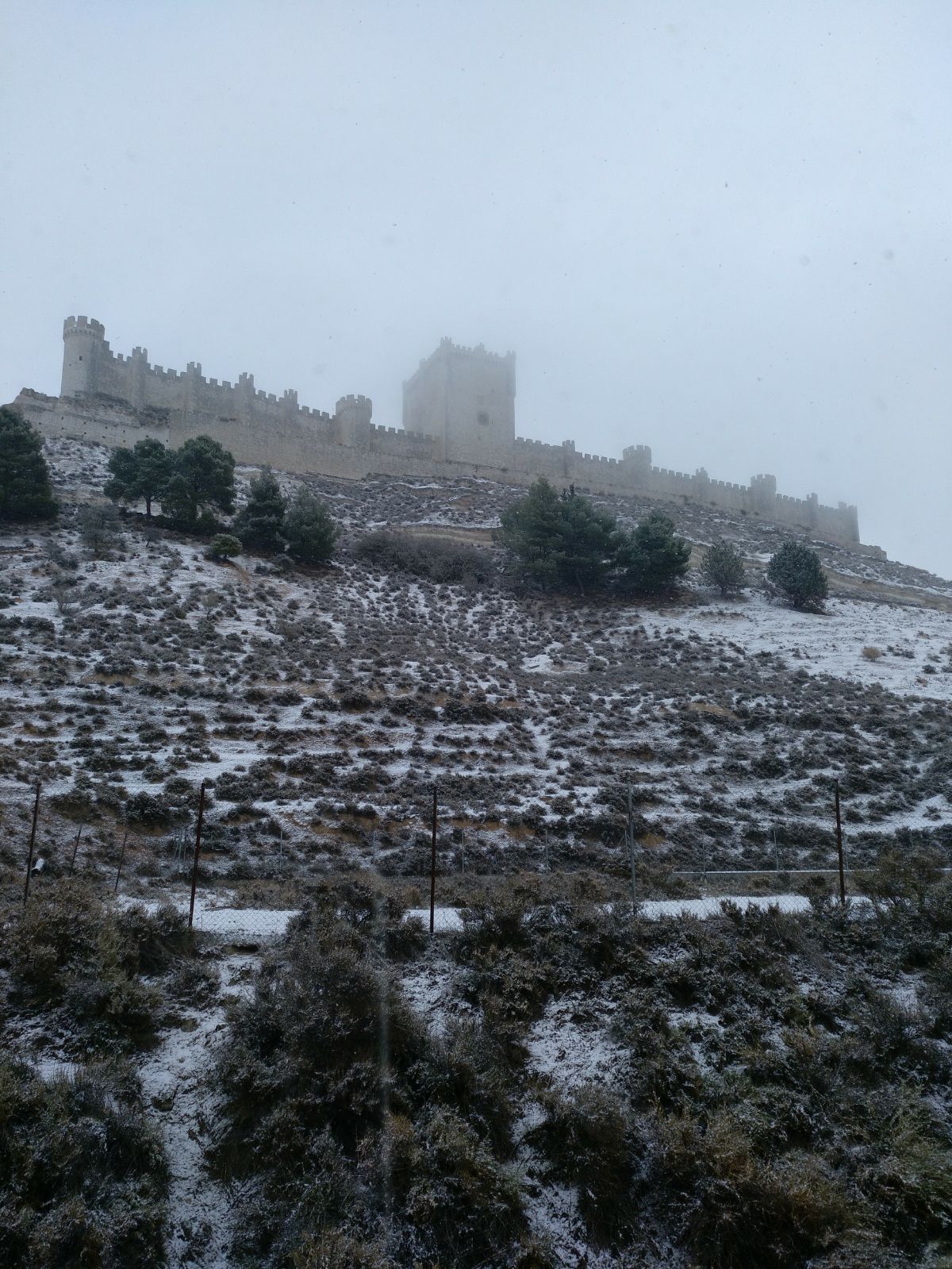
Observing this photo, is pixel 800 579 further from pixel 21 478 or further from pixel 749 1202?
pixel 749 1202

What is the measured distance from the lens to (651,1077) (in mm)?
6504

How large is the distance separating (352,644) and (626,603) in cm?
1364

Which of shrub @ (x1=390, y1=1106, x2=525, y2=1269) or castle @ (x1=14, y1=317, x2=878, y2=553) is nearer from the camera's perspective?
shrub @ (x1=390, y1=1106, x2=525, y2=1269)

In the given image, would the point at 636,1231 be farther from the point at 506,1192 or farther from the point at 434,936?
the point at 434,936

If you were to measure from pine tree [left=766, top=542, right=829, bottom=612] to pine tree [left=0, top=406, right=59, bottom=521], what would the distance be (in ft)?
92.7

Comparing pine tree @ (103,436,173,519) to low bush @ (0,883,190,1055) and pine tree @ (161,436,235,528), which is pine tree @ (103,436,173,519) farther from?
low bush @ (0,883,190,1055)

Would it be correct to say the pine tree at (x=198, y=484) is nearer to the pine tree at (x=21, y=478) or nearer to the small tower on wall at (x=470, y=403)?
the pine tree at (x=21, y=478)

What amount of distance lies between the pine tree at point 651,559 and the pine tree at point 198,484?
16.1m

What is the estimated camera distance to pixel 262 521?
30281mm

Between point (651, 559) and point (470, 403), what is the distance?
22189 millimetres

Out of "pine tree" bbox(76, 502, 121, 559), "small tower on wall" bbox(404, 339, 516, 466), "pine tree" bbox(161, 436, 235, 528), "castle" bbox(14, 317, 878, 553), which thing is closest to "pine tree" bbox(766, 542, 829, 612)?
"castle" bbox(14, 317, 878, 553)

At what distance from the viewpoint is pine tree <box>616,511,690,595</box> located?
34.8 metres

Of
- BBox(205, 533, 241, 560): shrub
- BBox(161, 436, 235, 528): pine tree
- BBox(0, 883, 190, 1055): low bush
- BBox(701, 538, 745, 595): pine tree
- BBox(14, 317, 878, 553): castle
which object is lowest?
BBox(0, 883, 190, 1055): low bush

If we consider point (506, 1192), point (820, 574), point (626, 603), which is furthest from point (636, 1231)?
point (820, 574)
